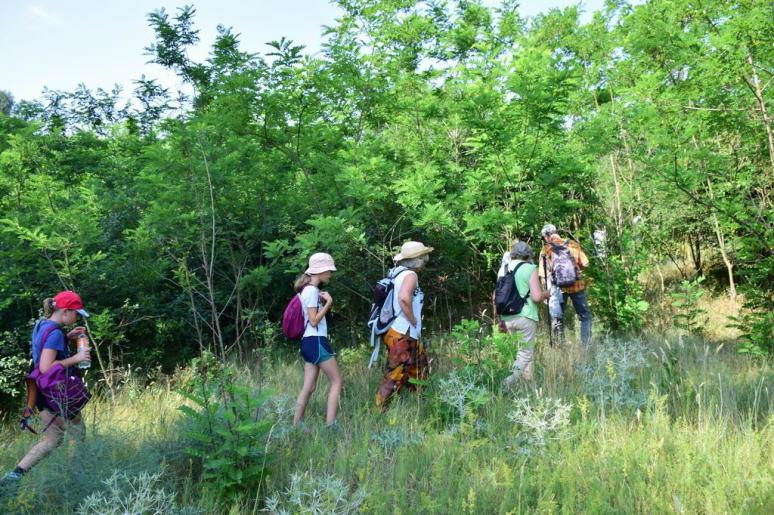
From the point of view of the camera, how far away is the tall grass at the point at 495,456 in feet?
9.93

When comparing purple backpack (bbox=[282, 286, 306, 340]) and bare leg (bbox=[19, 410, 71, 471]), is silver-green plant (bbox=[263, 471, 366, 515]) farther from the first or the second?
bare leg (bbox=[19, 410, 71, 471])

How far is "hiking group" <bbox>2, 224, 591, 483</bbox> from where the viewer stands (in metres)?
3.94

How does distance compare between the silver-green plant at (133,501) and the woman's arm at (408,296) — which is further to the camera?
the woman's arm at (408,296)

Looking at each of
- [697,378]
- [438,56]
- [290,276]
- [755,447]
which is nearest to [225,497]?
[755,447]

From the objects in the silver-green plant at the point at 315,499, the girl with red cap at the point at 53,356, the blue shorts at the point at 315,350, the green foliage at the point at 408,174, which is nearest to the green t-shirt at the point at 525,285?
the green foliage at the point at 408,174

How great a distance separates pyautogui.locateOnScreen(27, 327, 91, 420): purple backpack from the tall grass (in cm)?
26

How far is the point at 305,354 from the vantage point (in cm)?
475

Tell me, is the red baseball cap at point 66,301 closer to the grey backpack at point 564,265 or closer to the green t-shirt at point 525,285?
the green t-shirt at point 525,285

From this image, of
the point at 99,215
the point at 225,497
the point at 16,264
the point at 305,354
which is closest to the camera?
the point at 225,497

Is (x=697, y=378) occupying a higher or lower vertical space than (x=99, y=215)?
lower

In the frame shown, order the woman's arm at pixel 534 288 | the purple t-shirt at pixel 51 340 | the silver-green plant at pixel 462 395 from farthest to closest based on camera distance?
the woman's arm at pixel 534 288
the silver-green plant at pixel 462 395
the purple t-shirt at pixel 51 340

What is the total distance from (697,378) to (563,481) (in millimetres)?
2418

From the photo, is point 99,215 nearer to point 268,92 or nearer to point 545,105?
point 268,92

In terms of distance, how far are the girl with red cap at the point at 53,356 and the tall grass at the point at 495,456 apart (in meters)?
0.22
